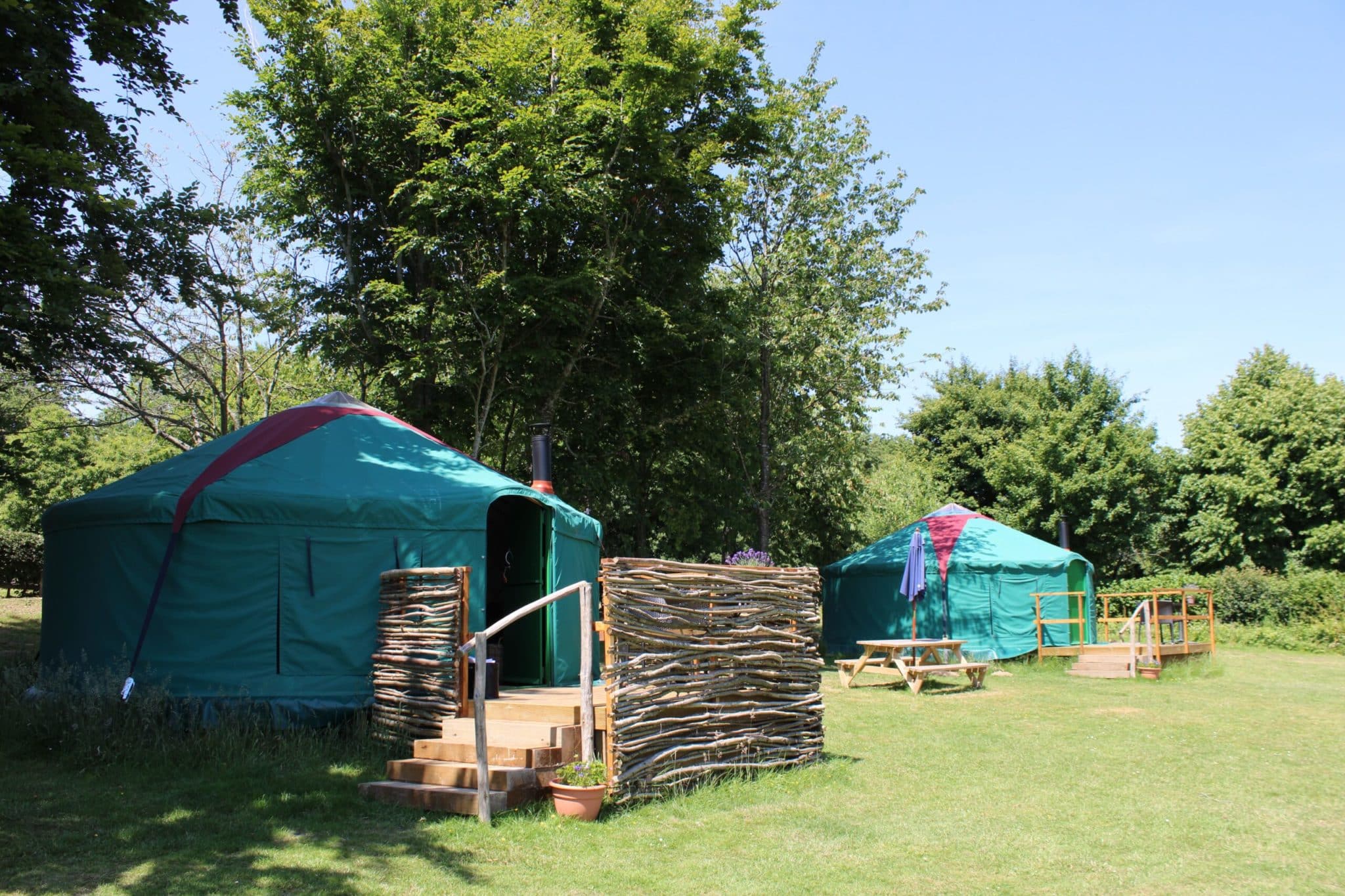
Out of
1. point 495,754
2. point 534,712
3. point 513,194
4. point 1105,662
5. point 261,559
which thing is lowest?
point 1105,662

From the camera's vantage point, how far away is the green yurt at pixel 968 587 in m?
16.9

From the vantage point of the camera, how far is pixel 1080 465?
2464cm

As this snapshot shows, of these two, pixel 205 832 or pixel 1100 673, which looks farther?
pixel 1100 673

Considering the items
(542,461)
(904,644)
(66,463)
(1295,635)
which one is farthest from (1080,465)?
(66,463)

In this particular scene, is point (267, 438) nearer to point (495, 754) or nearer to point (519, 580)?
point (519, 580)

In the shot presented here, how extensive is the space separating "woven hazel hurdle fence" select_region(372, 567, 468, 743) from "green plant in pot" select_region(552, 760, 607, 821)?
167 cm

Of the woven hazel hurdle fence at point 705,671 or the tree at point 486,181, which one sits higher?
the tree at point 486,181

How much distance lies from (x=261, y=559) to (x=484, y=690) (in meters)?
3.64

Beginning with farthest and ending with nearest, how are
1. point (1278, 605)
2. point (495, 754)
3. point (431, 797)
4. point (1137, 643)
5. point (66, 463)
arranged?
point (66, 463) → point (1278, 605) → point (1137, 643) → point (495, 754) → point (431, 797)

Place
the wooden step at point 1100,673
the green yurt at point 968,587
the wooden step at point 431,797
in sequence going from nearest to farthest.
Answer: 1. the wooden step at point 431,797
2. the wooden step at point 1100,673
3. the green yurt at point 968,587

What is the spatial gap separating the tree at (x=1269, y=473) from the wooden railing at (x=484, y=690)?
21.6 m

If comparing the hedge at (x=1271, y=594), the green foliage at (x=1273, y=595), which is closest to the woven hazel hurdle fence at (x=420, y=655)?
the green foliage at (x=1273, y=595)

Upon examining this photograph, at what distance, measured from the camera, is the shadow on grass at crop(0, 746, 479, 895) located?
185 inches

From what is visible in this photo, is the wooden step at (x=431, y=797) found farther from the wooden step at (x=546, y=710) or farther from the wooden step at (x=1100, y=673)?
the wooden step at (x=1100, y=673)
